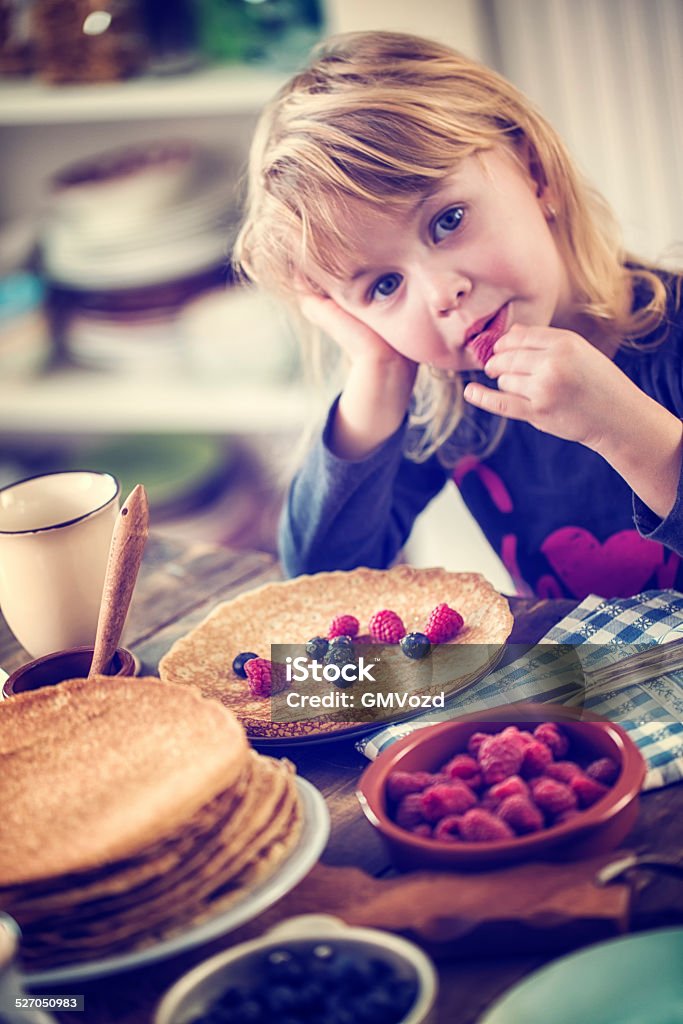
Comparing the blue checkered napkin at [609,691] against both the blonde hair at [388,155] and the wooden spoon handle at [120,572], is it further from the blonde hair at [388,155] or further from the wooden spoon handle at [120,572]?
the blonde hair at [388,155]

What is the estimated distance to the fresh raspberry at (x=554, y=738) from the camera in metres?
0.74

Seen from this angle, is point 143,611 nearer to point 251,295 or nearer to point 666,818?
point 666,818

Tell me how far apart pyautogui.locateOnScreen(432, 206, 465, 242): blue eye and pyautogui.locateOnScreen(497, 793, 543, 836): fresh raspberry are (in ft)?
1.80

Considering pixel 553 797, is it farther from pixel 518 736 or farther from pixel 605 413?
pixel 605 413

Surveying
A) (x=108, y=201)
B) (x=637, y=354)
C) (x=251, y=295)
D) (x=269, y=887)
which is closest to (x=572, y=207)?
(x=637, y=354)

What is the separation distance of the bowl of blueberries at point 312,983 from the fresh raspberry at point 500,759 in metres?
0.13

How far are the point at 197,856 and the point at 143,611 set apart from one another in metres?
0.51

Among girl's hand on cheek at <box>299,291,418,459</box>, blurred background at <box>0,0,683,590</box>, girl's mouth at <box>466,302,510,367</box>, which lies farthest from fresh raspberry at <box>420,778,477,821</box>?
blurred background at <box>0,0,683,590</box>

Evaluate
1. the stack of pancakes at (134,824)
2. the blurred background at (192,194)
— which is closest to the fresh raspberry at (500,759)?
the stack of pancakes at (134,824)

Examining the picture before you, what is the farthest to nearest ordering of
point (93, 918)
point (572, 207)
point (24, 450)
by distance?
point (24, 450) → point (572, 207) → point (93, 918)

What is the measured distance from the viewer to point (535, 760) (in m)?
0.73

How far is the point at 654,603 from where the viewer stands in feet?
3.21

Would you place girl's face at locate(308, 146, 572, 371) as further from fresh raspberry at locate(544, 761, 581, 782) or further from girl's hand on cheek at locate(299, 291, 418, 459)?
fresh raspberry at locate(544, 761, 581, 782)

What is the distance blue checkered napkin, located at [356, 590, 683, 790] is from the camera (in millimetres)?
787
